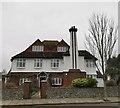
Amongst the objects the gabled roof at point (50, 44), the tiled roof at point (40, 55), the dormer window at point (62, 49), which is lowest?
the tiled roof at point (40, 55)

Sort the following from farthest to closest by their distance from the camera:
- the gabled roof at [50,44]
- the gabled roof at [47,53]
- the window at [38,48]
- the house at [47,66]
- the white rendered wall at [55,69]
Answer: the gabled roof at [50,44] → the window at [38,48] → the gabled roof at [47,53] → the white rendered wall at [55,69] → the house at [47,66]

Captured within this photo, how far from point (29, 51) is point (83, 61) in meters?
10.7

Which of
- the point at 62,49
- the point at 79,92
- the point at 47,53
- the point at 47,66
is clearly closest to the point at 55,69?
the point at 47,66

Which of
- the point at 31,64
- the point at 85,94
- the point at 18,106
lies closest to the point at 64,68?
the point at 31,64

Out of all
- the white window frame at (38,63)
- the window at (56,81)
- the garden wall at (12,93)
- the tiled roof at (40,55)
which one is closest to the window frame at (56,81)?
the window at (56,81)

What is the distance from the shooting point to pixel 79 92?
88.8ft

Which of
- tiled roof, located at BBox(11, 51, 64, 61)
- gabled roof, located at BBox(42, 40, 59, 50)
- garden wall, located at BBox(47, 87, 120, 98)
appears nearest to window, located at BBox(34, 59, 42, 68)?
tiled roof, located at BBox(11, 51, 64, 61)

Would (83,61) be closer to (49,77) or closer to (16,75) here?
(49,77)

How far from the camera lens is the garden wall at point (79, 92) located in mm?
26328

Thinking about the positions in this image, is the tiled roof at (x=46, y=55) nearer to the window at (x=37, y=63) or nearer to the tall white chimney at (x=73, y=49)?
the window at (x=37, y=63)

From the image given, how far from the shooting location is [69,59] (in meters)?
42.7

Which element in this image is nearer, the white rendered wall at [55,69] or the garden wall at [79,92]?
the garden wall at [79,92]

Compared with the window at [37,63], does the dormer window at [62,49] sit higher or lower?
higher

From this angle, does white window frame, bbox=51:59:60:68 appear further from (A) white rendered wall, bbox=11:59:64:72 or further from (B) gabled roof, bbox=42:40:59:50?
(B) gabled roof, bbox=42:40:59:50
